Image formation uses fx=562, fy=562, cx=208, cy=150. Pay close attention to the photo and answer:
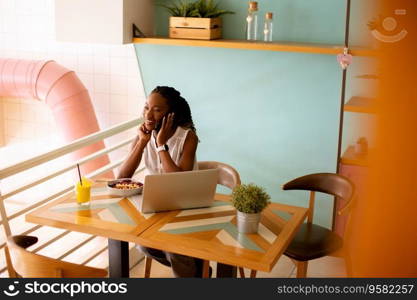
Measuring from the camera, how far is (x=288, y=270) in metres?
3.54

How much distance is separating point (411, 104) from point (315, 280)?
0.61m

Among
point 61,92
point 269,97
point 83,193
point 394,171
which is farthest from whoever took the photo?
point 61,92

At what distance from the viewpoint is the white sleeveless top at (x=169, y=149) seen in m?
2.83

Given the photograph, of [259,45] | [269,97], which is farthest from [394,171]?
[269,97]

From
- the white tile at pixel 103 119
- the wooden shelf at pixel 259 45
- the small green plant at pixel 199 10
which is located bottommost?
the white tile at pixel 103 119

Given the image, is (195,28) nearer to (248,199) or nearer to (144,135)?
(144,135)

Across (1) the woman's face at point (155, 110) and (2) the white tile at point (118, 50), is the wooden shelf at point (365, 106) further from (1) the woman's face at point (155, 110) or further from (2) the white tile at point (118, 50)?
(2) the white tile at point (118, 50)

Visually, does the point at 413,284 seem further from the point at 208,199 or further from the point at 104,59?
the point at 104,59

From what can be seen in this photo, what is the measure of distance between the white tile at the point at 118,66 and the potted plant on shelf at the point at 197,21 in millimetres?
657

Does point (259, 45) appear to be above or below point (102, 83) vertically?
above

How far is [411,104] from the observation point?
1621mm

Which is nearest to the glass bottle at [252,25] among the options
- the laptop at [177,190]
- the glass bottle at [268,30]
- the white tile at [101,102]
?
the glass bottle at [268,30]

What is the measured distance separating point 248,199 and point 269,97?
1.63 meters

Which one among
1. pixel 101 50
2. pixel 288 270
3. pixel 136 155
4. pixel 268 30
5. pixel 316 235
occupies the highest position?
pixel 268 30
